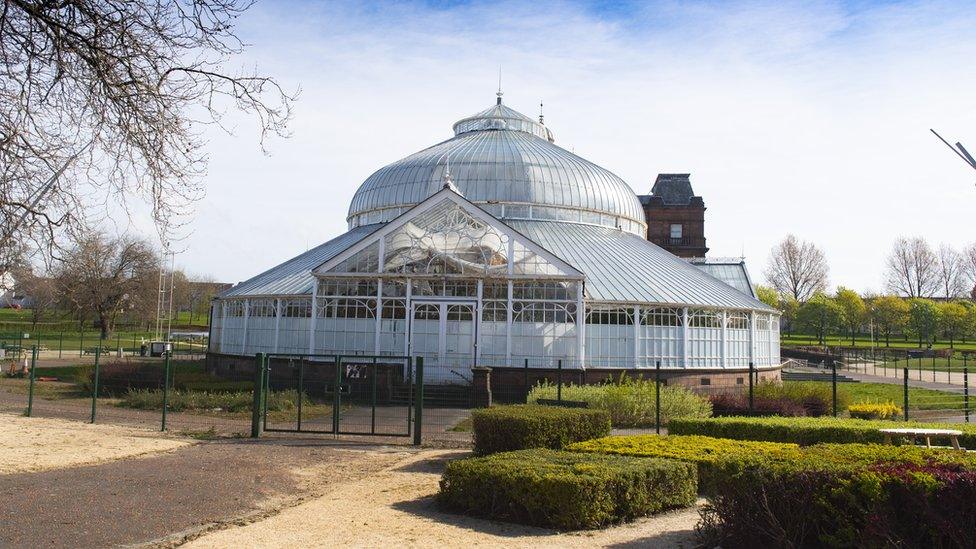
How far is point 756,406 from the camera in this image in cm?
2150

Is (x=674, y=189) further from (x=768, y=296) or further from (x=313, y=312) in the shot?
(x=313, y=312)

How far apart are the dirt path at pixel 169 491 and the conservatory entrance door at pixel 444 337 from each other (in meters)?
11.8

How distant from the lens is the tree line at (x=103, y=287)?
1088 cm

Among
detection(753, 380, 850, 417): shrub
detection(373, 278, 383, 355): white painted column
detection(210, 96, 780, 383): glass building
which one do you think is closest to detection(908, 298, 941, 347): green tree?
detection(210, 96, 780, 383): glass building

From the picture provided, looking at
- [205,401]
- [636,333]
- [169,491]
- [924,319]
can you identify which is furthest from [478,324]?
[924,319]

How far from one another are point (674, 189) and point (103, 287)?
56.9 m

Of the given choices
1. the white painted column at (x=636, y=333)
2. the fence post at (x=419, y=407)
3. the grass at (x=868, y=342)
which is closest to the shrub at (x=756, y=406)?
the white painted column at (x=636, y=333)

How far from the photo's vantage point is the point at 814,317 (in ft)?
254

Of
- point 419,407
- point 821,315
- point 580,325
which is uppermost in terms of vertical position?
point 821,315

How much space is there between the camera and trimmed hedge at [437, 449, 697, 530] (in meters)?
9.58

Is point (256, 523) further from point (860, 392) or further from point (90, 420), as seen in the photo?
point (860, 392)

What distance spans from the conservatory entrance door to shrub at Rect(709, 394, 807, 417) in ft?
29.2

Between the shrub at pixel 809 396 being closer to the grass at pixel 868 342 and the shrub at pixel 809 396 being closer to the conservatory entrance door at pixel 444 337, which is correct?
the conservatory entrance door at pixel 444 337

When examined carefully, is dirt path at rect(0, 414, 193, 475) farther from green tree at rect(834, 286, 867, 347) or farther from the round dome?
green tree at rect(834, 286, 867, 347)
